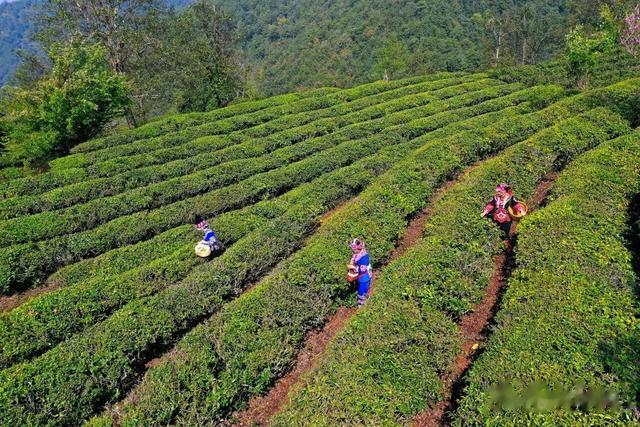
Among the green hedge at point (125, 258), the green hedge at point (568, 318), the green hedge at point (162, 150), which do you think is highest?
the green hedge at point (162, 150)

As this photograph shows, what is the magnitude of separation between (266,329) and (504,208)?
7.08 metres

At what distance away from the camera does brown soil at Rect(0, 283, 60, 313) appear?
13.7m

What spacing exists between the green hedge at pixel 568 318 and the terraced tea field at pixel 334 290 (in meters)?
0.04

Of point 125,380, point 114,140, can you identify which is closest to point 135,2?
point 114,140

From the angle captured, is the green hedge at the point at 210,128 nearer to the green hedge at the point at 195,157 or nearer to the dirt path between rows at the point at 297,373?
the green hedge at the point at 195,157

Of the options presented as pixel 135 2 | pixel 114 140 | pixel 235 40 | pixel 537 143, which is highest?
pixel 135 2

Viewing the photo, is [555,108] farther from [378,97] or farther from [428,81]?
[428,81]

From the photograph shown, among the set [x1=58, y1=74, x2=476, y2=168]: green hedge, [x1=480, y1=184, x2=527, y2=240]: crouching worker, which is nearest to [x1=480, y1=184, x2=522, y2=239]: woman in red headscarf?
[x1=480, y1=184, x2=527, y2=240]: crouching worker

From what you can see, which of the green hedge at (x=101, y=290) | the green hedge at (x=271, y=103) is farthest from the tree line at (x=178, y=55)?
the green hedge at (x=101, y=290)

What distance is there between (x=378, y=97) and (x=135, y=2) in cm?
2064

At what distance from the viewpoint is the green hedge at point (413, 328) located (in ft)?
23.2

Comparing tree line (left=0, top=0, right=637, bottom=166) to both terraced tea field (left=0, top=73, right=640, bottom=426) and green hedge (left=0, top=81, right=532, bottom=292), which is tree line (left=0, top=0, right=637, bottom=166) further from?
green hedge (left=0, top=81, right=532, bottom=292)

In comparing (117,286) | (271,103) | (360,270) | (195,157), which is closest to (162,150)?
(195,157)

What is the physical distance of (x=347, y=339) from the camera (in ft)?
27.6
